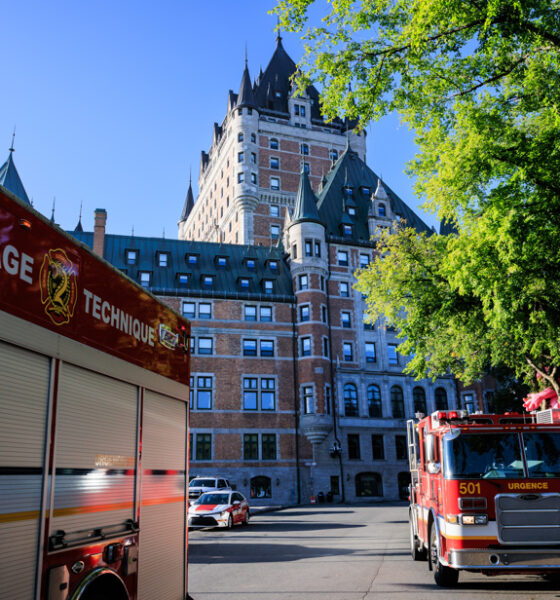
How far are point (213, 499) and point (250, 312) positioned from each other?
23.4 metres

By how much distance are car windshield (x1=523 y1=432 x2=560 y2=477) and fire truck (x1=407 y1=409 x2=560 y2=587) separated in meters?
0.01

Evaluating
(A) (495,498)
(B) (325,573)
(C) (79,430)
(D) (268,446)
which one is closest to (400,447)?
(D) (268,446)

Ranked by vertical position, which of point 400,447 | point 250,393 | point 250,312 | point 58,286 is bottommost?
point 400,447

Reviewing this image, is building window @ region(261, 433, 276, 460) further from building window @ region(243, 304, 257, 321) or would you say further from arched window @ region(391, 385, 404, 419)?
arched window @ region(391, 385, 404, 419)

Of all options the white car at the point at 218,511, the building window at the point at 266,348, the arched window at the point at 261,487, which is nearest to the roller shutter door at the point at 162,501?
the white car at the point at 218,511

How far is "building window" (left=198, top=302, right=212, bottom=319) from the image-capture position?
43.3 metres

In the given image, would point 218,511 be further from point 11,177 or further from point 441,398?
point 11,177

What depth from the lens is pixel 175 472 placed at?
6543 mm

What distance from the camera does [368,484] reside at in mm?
43688

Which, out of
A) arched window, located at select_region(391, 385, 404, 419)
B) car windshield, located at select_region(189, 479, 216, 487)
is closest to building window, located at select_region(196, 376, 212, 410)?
car windshield, located at select_region(189, 479, 216, 487)

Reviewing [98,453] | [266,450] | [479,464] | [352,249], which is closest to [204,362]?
[266,450]

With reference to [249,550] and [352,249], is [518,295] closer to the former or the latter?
[249,550]

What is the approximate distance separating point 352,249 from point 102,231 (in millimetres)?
20254

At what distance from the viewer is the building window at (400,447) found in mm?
44750
